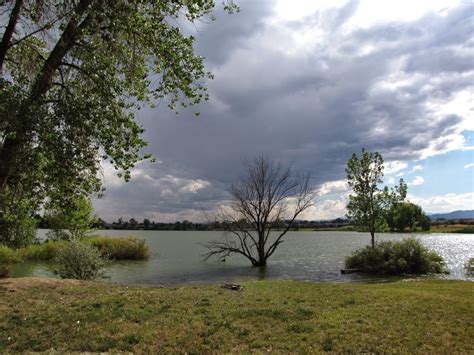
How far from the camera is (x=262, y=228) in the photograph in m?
36.8

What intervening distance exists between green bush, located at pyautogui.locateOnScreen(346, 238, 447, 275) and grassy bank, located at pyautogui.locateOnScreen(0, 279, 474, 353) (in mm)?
15482

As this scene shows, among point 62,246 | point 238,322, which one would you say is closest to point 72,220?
point 62,246

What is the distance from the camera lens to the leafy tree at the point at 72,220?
12.5m

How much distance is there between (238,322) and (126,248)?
37.5m

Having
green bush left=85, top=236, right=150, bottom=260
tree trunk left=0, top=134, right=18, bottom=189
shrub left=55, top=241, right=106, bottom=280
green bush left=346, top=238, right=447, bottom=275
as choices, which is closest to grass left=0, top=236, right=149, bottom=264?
green bush left=85, top=236, right=150, bottom=260

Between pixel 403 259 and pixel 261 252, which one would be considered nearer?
pixel 403 259

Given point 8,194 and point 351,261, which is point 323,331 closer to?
point 8,194

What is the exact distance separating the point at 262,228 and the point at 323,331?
2843 cm

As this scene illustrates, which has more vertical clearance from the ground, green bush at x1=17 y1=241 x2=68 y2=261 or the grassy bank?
the grassy bank

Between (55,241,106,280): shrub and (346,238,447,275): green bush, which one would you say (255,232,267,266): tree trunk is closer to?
(346,238,447,275): green bush

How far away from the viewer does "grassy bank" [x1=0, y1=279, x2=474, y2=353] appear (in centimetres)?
752

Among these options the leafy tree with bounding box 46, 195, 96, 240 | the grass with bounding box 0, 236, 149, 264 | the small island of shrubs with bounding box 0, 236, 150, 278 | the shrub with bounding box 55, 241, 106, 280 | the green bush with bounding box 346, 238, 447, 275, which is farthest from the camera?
the grass with bounding box 0, 236, 149, 264

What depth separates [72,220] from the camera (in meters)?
28.6

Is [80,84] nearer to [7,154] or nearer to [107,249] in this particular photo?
[7,154]
